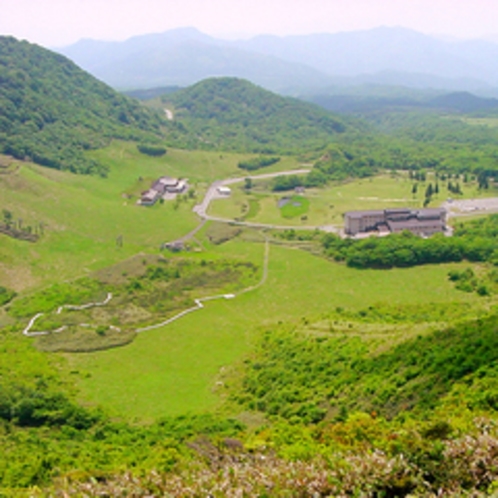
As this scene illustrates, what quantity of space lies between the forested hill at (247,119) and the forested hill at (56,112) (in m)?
17.2

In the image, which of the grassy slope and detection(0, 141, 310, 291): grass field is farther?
the grassy slope

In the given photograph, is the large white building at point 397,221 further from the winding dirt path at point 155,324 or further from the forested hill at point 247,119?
the forested hill at point 247,119

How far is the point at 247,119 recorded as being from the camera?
159 meters

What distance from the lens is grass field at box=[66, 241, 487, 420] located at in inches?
1470

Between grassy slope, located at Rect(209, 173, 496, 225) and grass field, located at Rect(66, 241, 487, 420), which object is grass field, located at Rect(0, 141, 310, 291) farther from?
grass field, located at Rect(66, 241, 487, 420)

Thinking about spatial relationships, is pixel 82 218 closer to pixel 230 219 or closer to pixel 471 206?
pixel 230 219

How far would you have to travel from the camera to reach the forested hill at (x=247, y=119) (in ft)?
470

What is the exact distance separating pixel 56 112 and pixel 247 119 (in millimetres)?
62161

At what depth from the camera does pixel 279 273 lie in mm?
62500

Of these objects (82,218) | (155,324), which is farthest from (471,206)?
(155,324)

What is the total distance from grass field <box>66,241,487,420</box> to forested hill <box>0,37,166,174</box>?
40.5m

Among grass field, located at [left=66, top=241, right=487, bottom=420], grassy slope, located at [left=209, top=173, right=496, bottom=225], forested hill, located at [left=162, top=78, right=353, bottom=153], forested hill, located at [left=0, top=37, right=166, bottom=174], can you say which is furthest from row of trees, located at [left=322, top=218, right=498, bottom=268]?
forested hill, located at [left=162, top=78, right=353, bottom=153]

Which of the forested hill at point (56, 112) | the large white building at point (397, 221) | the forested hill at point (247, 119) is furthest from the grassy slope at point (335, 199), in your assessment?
the forested hill at point (247, 119)

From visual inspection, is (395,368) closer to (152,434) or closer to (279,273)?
(152,434)
